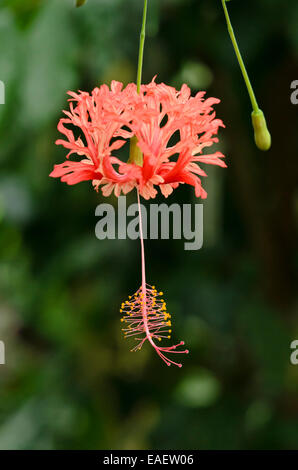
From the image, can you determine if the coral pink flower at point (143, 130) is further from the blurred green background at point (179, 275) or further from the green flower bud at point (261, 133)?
the blurred green background at point (179, 275)

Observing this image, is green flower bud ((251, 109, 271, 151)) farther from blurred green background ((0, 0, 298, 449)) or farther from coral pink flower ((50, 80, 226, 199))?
blurred green background ((0, 0, 298, 449))

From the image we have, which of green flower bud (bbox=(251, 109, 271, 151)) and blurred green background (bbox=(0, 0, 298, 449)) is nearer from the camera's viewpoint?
green flower bud (bbox=(251, 109, 271, 151))

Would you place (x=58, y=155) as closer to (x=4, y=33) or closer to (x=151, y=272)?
(x=151, y=272)

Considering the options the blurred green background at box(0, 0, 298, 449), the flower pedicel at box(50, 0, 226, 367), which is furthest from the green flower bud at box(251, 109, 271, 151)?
the blurred green background at box(0, 0, 298, 449)

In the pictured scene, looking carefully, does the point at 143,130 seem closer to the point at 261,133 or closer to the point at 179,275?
the point at 261,133

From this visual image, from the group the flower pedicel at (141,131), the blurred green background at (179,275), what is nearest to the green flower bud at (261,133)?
the flower pedicel at (141,131)

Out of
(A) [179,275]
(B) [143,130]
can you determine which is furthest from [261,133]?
(A) [179,275]
